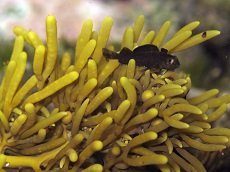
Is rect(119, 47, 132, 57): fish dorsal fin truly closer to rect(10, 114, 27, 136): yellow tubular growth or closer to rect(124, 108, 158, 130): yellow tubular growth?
rect(124, 108, 158, 130): yellow tubular growth

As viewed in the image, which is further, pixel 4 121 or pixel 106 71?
pixel 106 71

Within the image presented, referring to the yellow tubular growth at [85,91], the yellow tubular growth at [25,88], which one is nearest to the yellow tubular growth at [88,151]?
the yellow tubular growth at [85,91]

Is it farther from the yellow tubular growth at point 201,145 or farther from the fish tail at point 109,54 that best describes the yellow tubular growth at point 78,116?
the yellow tubular growth at point 201,145

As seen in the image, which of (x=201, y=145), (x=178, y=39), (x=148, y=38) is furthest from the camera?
(x=148, y=38)

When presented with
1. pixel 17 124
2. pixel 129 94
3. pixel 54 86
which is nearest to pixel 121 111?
pixel 129 94

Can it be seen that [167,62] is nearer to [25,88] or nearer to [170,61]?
[170,61]

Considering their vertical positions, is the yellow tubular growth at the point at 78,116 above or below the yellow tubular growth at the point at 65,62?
below
